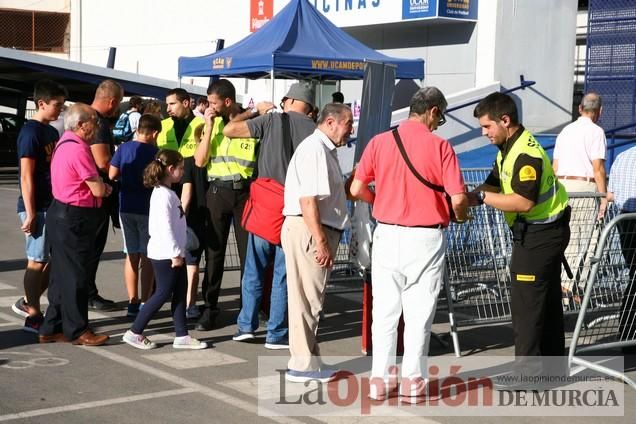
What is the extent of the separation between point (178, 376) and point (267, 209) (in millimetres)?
1488

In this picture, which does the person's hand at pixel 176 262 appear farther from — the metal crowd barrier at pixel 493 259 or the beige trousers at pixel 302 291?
the metal crowd barrier at pixel 493 259

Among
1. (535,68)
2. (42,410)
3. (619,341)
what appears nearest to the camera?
(42,410)

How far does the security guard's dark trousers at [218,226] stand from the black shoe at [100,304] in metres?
1.06

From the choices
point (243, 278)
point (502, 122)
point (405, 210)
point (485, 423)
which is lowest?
point (485, 423)

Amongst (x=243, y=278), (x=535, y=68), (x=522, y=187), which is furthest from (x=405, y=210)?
(x=535, y=68)

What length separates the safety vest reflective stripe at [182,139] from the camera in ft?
27.9

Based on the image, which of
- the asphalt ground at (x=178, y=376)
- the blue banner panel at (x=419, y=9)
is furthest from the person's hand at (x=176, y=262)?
the blue banner panel at (x=419, y=9)

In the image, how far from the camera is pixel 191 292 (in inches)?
330

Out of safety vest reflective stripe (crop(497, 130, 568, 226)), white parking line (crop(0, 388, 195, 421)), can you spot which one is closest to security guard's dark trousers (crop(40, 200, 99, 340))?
white parking line (crop(0, 388, 195, 421))

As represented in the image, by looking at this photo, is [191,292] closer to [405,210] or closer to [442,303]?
[442,303]

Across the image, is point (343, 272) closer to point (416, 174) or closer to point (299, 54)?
point (416, 174)

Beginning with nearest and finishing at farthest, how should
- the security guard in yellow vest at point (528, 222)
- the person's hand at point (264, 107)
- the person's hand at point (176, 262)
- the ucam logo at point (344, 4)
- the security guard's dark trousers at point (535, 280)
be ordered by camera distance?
1. the security guard in yellow vest at point (528, 222)
2. the security guard's dark trousers at point (535, 280)
3. the person's hand at point (176, 262)
4. the person's hand at point (264, 107)
5. the ucam logo at point (344, 4)

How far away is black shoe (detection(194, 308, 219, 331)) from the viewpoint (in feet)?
25.9

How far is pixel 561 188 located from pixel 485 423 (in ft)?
5.61
